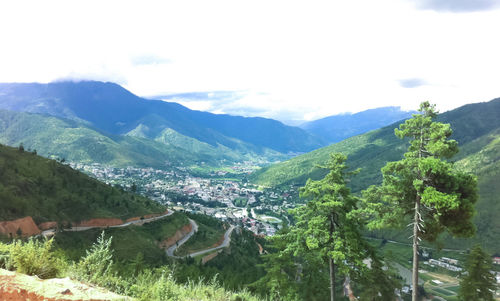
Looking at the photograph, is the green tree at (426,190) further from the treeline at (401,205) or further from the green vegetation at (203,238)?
the green vegetation at (203,238)

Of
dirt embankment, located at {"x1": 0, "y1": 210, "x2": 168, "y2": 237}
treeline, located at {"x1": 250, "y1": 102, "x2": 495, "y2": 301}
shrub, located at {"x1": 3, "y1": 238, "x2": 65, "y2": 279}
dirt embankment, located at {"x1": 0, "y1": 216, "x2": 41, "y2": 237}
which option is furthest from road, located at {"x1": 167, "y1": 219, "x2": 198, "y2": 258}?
shrub, located at {"x1": 3, "y1": 238, "x2": 65, "y2": 279}

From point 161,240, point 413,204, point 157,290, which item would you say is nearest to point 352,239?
point 413,204

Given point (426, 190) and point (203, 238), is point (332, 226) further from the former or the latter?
point (203, 238)

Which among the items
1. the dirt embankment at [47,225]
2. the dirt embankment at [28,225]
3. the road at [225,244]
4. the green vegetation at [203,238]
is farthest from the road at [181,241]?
the dirt embankment at [47,225]

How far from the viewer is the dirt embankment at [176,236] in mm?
68113

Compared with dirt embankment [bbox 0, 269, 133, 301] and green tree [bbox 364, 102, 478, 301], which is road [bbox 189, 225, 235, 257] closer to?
green tree [bbox 364, 102, 478, 301]

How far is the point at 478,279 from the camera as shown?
1064 inches

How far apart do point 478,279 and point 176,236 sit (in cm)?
6687

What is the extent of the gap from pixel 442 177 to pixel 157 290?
1406cm

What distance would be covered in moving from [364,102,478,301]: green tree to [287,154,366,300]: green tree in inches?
58.6

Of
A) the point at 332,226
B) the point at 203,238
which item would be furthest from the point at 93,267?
the point at 203,238

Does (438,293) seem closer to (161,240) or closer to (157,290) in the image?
(161,240)

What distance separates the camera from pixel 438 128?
44.0ft

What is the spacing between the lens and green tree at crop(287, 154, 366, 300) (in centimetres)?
1498
